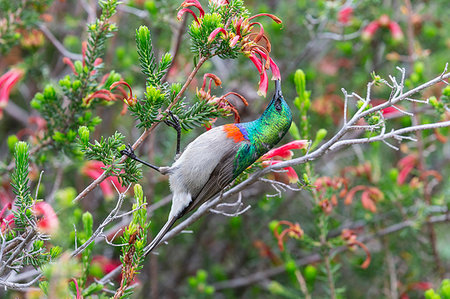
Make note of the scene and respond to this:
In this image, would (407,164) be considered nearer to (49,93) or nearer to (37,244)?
(49,93)

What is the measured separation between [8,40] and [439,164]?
3.45 metres

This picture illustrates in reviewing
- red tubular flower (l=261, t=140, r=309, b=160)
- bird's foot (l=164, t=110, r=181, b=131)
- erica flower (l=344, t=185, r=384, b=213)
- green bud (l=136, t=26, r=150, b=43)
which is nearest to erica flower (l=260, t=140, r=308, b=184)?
red tubular flower (l=261, t=140, r=309, b=160)

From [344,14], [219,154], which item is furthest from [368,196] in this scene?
[344,14]

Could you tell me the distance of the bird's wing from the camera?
1.95m

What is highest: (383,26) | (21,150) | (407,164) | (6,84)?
(21,150)

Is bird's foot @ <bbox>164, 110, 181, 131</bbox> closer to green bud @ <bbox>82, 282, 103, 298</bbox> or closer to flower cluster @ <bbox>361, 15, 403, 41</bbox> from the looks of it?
green bud @ <bbox>82, 282, 103, 298</bbox>

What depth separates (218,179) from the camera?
199 centimetres

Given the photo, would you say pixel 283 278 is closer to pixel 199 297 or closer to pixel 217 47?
pixel 199 297

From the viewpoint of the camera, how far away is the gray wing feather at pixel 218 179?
6.46ft

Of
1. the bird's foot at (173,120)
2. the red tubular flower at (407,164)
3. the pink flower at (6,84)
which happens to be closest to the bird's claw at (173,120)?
the bird's foot at (173,120)

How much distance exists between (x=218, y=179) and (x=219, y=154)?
130 mm

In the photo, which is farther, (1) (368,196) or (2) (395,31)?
(2) (395,31)

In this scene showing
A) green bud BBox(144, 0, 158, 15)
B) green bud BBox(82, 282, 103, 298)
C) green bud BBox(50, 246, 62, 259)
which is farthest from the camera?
green bud BBox(144, 0, 158, 15)

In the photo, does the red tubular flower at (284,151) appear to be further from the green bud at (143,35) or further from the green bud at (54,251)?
the green bud at (54,251)
